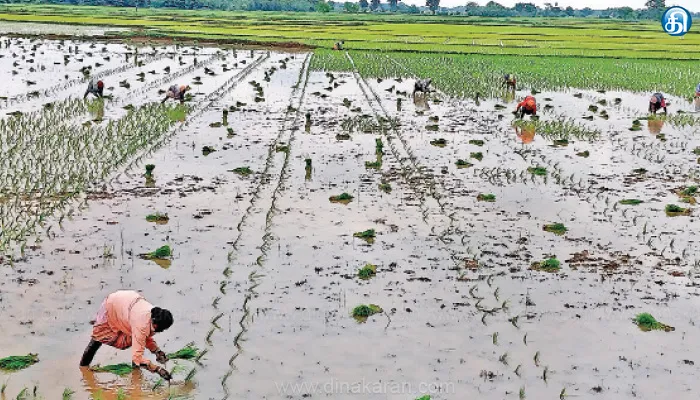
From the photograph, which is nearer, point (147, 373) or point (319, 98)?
point (147, 373)

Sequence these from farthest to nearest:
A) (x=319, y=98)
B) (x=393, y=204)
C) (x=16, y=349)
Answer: (x=319, y=98) < (x=393, y=204) < (x=16, y=349)

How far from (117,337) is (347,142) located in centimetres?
992

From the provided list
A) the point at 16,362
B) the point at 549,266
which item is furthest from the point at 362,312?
the point at 16,362

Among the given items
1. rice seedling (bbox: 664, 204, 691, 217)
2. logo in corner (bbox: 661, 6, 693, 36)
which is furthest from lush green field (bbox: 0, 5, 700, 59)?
rice seedling (bbox: 664, 204, 691, 217)

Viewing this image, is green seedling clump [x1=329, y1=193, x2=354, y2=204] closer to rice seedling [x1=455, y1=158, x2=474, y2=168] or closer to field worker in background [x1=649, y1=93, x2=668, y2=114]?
rice seedling [x1=455, y1=158, x2=474, y2=168]

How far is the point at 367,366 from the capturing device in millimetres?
6062

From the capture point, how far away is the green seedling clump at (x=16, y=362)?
19.0ft

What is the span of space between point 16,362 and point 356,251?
400cm

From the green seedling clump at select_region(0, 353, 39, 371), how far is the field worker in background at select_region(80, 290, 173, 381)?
403 millimetres

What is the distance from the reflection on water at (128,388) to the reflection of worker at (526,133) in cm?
1156

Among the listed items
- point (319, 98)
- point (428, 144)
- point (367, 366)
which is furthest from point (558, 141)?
point (367, 366)

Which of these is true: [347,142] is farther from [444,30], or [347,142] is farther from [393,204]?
[444,30]

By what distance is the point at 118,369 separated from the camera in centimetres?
580

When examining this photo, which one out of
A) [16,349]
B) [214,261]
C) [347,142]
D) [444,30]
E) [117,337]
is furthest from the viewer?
[444,30]
